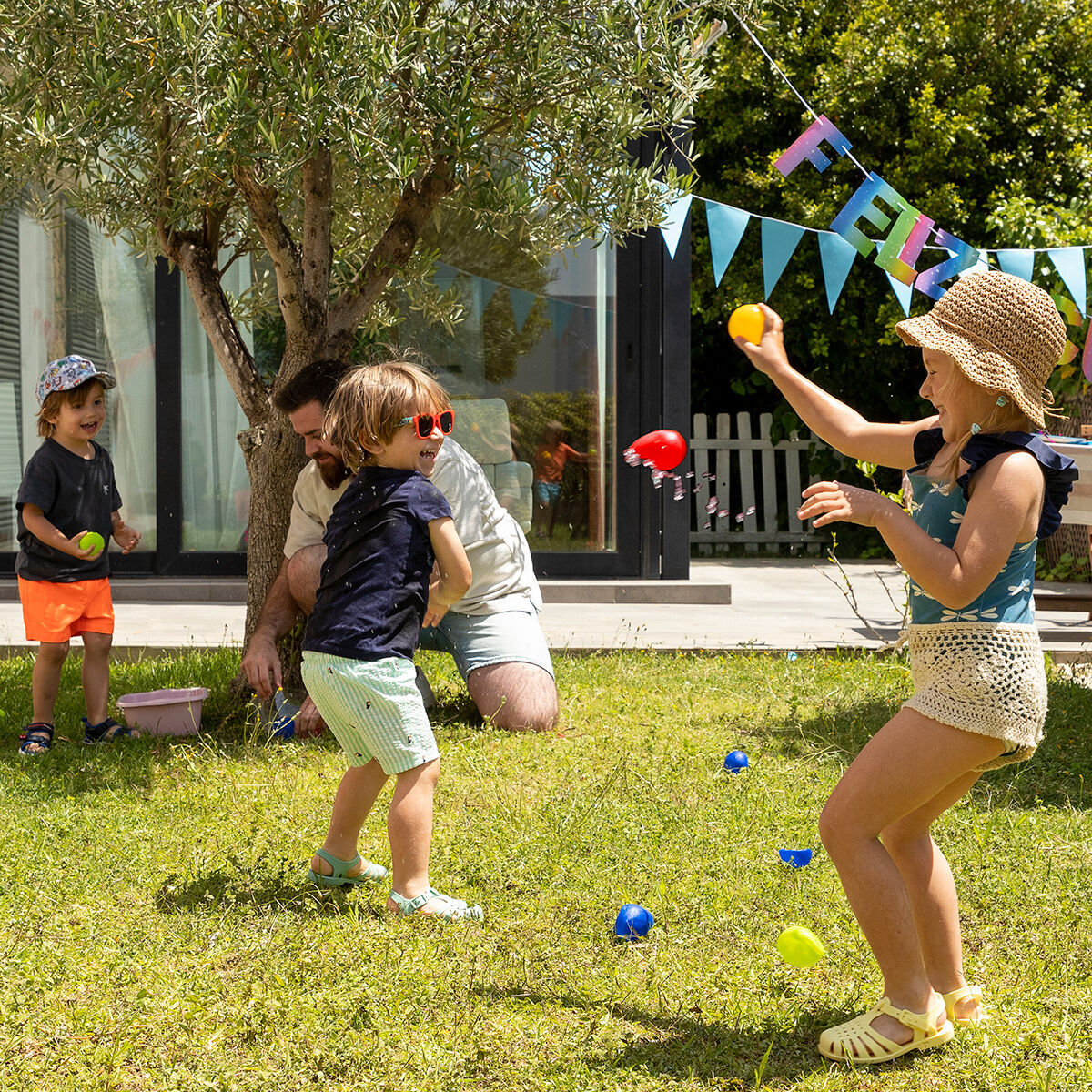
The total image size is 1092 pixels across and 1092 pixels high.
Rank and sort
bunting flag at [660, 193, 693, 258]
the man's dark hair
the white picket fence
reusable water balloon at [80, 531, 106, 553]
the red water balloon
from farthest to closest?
the white picket fence
the red water balloon
bunting flag at [660, 193, 693, 258]
reusable water balloon at [80, 531, 106, 553]
the man's dark hair

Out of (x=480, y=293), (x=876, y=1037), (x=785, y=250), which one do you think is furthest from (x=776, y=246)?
(x=876, y=1037)

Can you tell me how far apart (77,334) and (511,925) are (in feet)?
24.4

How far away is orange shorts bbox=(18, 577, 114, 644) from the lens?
15.9 feet

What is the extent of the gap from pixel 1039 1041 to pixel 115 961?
2038 millimetres

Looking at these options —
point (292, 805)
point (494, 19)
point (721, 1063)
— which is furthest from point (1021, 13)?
→ point (721, 1063)

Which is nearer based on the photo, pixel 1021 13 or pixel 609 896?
pixel 609 896

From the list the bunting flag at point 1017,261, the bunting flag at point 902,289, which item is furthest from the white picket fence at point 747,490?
the bunting flag at point 902,289

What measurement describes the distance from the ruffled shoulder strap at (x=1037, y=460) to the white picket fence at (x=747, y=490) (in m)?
11.1

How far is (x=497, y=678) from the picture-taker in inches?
199

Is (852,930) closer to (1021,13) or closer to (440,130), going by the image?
(440,130)

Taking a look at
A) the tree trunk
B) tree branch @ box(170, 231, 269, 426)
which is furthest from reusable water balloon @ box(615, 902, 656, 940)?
tree branch @ box(170, 231, 269, 426)

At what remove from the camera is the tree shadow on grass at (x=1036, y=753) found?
4207 mm

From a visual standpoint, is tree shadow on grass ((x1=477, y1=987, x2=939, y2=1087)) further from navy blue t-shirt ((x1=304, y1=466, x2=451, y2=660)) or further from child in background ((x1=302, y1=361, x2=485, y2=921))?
navy blue t-shirt ((x1=304, y1=466, x2=451, y2=660))

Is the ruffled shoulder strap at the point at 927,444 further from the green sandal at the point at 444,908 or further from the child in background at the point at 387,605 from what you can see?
the green sandal at the point at 444,908
